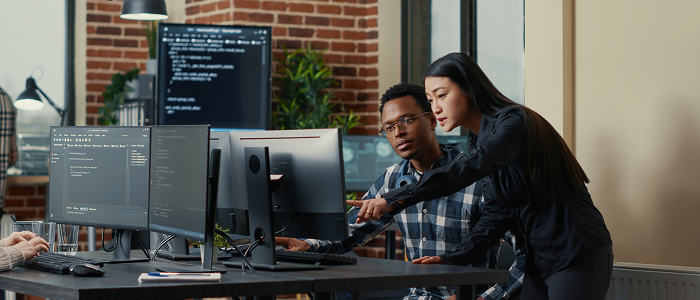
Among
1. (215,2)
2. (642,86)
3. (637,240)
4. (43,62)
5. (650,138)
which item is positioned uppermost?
(215,2)

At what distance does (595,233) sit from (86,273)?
50.3 inches

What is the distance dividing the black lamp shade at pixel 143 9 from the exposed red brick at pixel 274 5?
2.11ft

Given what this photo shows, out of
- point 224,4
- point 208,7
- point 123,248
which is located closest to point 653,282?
point 123,248

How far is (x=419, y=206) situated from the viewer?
224 cm

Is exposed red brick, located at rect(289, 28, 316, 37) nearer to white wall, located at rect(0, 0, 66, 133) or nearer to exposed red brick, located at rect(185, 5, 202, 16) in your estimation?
exposed red brick, located at rect(185, 5, 202, 16)

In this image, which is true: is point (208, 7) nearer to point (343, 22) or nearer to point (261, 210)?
point (343, 22)

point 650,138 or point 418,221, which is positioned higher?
point 650,138

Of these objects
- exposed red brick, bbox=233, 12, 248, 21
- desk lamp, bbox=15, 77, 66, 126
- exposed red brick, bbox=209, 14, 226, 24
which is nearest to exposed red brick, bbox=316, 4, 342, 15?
exposed red brick, bbox=233, 12, 248, 21

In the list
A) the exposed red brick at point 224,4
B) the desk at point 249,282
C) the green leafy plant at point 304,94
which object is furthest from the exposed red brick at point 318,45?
the desk at point 249,282

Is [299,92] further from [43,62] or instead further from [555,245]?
[555,245]

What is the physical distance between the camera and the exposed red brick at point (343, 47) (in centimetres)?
451

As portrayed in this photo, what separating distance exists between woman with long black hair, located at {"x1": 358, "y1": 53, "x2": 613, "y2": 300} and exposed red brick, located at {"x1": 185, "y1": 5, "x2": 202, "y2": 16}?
119 inches

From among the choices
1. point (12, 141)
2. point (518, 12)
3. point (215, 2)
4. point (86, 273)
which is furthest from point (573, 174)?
point (12, 141)

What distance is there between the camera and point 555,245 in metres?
1.76
